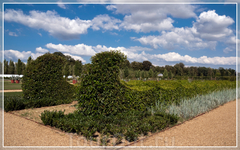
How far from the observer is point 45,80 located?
27.1 ft

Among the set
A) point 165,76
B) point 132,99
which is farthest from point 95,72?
point 165,76

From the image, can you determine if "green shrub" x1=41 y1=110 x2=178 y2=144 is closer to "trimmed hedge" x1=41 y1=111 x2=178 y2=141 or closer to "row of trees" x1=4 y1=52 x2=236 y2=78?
"trimmed hedge" x1=41 y1=111 x2=178 y2=141

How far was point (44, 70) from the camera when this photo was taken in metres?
8.24

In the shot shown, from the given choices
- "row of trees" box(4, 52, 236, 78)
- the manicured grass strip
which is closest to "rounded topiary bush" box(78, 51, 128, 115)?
the manicured grass strip

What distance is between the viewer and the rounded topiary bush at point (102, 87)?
518cm

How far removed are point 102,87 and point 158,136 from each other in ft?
7.11

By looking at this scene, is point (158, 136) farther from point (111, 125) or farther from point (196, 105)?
point (196, 105)

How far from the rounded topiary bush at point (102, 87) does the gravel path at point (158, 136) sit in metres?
1.29

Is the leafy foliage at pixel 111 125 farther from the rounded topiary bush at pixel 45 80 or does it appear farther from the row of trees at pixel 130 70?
the row of trees at pixel 130 70

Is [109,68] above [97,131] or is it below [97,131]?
above

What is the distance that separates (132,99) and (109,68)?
4.51ft

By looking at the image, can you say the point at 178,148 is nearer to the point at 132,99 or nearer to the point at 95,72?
the point at 132,99

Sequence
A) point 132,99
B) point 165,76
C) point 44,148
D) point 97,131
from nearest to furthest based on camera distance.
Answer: point 44,148 → point 97,131 → point 132,99 → point 165,76

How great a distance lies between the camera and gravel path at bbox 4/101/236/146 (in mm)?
3670
